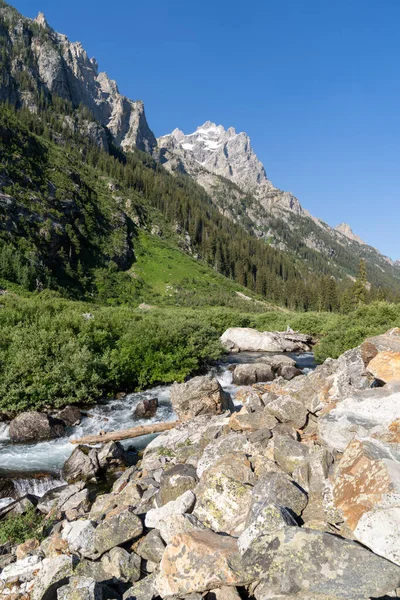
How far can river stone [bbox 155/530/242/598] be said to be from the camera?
4.85 meters

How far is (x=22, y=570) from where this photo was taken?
22.1 feet

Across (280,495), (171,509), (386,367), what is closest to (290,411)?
(386,367)

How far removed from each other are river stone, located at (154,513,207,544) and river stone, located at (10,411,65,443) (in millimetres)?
11694

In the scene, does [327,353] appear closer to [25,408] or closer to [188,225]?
[25,408]

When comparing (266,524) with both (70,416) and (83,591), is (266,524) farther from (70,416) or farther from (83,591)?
(70,416)

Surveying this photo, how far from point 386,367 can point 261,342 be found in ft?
114

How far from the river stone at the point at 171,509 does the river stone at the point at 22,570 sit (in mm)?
2327

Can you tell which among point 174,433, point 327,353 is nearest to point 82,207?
point 327,353

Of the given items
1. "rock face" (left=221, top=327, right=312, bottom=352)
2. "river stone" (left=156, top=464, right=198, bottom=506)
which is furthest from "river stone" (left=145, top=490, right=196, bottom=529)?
"rock face" (left=221, top=327, right=312, bottom=352)

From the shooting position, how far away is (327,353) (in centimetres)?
3262

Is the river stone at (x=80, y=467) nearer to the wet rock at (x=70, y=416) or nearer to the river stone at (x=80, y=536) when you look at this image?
the wet rock at (x=70, y=416)

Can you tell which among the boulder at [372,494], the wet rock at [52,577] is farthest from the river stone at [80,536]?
the boulder at [372,494]

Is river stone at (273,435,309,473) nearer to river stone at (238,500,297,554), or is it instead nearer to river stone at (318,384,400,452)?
river stone at (318,384,400,452)

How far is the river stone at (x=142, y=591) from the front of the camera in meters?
5.31
